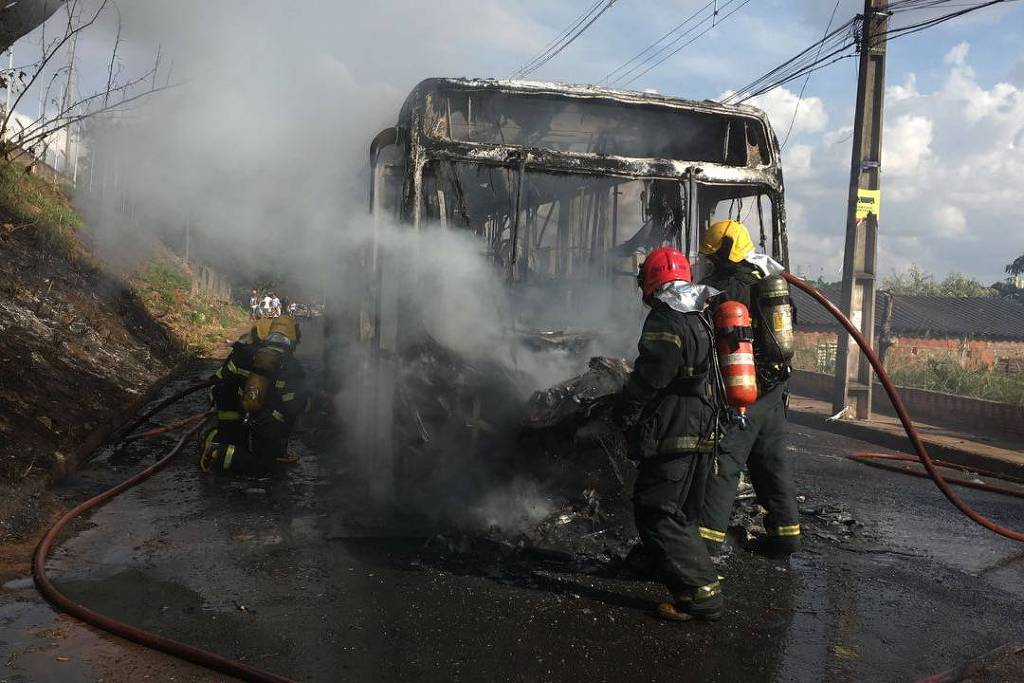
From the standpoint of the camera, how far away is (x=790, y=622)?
350 centimetres

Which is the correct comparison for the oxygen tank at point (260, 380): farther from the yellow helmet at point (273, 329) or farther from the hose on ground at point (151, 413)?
the hose on ground at point (151, 413)

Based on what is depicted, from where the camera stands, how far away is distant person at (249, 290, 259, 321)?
2564 centimetres

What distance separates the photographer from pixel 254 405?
5984 mm

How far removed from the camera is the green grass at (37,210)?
12.0 m

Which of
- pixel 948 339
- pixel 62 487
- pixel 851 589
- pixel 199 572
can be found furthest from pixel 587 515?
pixel 948 339

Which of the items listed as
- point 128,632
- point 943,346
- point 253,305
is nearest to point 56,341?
point 128,632

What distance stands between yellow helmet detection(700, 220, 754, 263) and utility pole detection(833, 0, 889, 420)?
8.22 meters

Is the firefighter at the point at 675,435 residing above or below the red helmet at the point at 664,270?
below

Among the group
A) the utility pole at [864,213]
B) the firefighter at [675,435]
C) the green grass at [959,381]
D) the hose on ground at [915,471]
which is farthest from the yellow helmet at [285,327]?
the green grass at [959,381]

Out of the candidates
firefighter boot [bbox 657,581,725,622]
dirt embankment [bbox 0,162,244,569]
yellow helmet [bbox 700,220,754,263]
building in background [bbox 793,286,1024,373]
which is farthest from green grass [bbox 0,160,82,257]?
building in background [bbox 793,286,1024,373]

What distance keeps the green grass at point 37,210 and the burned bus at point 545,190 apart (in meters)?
9.07

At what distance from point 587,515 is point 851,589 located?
147cm

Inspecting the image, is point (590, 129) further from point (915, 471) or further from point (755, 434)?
point (915, 471)

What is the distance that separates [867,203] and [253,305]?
20813 mm
